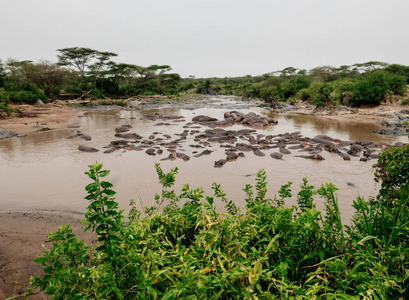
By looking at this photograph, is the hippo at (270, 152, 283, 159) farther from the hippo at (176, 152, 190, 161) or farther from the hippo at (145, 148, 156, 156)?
the hippo at (145, 148, 156, 156)

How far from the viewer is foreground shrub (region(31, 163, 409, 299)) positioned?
58.1 inches

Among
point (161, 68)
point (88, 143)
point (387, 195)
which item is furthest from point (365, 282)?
point (161, 68)

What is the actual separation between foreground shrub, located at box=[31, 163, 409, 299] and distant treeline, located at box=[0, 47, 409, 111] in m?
24.4

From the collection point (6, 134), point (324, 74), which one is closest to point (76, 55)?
point (6, 134)

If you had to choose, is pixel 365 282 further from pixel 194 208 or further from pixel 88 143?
pixel 88 143

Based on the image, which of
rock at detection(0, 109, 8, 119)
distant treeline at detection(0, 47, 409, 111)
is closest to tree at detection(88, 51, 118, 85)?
distant treeline at detection(0, 47, 409, 111)

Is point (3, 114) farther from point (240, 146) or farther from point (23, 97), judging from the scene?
point (240, 146)

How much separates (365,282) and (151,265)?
1563mm

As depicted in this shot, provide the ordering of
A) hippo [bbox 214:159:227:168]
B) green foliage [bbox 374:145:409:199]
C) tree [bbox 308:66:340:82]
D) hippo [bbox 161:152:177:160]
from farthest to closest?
tree [bbox 308:66:340:82] < hippo [bbox 161:152:177:160] < hippo [bbox 214:159:227:168] < green foliage [bbox 374:145:409:199]

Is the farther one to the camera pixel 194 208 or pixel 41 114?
pixel 41 114

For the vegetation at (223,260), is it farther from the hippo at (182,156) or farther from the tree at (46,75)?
the tree at (46,75)

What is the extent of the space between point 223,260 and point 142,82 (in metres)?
54.9

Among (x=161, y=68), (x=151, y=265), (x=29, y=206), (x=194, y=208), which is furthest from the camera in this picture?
(x=161, y=68)

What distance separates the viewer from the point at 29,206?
5.73 meters
